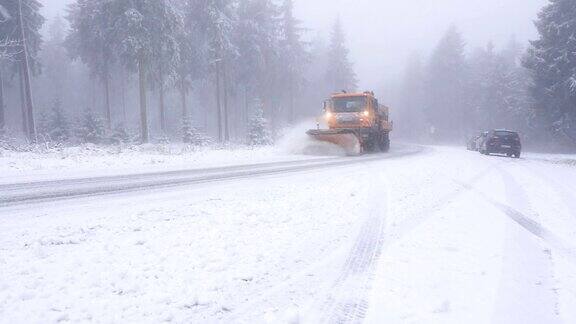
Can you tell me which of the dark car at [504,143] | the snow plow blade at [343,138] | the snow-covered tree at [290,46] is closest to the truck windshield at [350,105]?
the snow plow blade at [343,138]

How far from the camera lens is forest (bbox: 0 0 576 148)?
84.0 feet

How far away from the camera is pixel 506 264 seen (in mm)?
3975

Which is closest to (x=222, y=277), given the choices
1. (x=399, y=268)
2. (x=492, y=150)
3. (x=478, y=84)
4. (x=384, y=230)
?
(x=399, y=268)

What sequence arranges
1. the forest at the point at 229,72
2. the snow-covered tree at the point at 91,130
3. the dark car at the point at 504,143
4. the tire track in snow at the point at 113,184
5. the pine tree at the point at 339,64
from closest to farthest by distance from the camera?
the tire track in snow at the point at 113,184
the dark car at the point at 504,143
the forest at the point at 229,72
the snow-covered tree at the point at 91,130
the pine tree at the point at 339,64

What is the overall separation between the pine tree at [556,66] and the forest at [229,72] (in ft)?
0.27

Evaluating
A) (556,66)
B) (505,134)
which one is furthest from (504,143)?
(556,66)

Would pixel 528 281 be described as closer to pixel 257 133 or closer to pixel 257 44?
pixel 257 133

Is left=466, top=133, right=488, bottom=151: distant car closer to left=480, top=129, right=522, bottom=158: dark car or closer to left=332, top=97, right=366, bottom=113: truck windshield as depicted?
left=480, top=129, right=522, bottom=158: dark car

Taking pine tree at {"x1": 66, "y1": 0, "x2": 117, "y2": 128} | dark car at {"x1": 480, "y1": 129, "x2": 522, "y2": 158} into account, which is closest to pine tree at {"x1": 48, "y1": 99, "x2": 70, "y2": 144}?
pine tree at {"x1": 66, "y1": 0, "x2": 117, "y2": 128}

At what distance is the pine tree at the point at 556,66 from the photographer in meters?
27.7

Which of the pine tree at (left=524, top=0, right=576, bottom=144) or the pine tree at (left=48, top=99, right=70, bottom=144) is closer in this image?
the pine tree at (left=524, top=0, right=576, bottom=144)

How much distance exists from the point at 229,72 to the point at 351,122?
22.2 metres

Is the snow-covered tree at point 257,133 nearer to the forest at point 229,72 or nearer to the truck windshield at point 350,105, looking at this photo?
the forest at point 229,72

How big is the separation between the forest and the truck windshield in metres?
9.55
